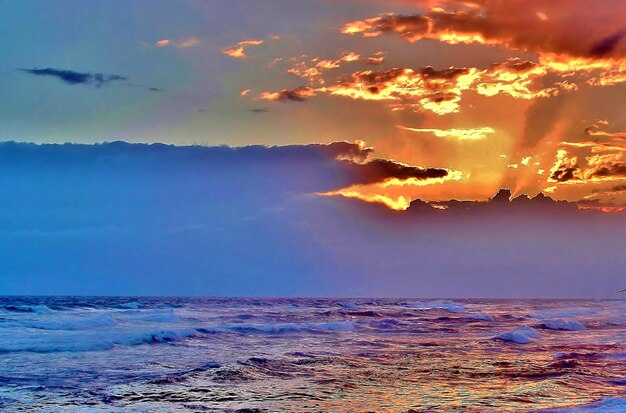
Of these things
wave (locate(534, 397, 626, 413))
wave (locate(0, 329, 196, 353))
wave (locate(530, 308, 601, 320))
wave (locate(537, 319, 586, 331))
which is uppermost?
wave (locate(534, 397, 626, 413))

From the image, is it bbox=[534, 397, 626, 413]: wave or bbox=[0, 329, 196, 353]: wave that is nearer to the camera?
bbox=[534, 397, 626, 413]: wave

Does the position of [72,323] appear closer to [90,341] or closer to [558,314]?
[90,341]

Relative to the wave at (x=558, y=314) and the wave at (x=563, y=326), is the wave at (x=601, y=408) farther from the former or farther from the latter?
the wave at (x=558, y=314)

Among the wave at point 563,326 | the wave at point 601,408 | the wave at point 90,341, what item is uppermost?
the wave at point 601,408

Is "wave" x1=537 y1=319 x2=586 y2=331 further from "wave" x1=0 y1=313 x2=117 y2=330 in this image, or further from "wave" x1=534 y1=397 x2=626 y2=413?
"wave" x1=534 y1=397 x2=626 y2=413

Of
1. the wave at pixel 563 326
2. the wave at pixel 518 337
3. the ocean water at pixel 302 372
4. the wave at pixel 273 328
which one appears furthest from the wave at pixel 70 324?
the wave at pixel 563 326

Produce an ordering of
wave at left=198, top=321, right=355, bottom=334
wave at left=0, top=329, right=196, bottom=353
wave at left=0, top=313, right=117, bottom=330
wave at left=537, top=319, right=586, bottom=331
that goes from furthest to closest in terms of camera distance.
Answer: wave at left=537, top=319, right=586, bottom=331 → wave at left=198, top=321, right=355, bottom=334 → wave at left=0, top=313, right=117, bottom=330 → wave at left=0, top=329, right=196, bottom=353

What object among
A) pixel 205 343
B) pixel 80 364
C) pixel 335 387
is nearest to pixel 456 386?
pixel 335 387

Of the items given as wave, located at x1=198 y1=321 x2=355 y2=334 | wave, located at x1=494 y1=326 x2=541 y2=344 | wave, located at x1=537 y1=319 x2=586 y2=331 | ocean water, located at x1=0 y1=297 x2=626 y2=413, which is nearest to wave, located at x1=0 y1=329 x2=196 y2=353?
ocean water, located at x1=0 y1=297 x2=626 y2=413

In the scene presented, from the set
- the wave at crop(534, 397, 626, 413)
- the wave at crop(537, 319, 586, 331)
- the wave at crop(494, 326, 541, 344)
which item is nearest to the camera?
the wave at crop(534, 397, 626, 413)

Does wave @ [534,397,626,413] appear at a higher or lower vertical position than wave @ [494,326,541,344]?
higher

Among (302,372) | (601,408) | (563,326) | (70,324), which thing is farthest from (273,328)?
(601,408)

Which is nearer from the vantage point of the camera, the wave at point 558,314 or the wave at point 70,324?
the wave at point 70,324

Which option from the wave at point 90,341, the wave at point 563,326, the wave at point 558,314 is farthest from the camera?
the wave at point 558,314
